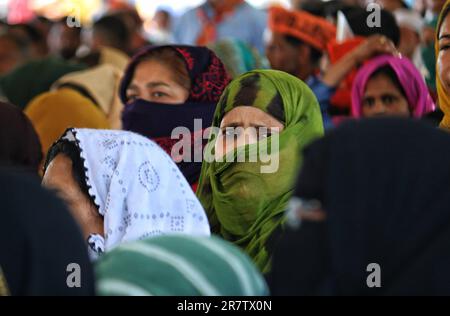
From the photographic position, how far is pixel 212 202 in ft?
11.3

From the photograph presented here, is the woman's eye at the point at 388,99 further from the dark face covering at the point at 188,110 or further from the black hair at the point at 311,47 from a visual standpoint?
the black hair at the point at 311,47

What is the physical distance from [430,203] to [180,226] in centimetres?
95

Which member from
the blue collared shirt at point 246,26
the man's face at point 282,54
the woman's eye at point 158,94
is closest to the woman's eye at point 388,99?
the woman's eye at point 158,94

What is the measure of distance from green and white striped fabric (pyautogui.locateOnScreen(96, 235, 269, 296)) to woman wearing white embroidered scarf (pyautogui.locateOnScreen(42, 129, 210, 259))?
0.66 meters

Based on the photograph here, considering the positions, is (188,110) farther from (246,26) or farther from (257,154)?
(246,26)

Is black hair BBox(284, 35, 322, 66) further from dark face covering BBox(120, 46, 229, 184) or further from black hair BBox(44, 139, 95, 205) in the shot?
black hair BBox(44, 139, 95, 205)

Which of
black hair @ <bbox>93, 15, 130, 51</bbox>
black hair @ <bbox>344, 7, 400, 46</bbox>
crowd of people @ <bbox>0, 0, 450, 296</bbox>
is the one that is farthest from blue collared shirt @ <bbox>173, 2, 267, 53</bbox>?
black hair @ <bbox>344, 7, 400, 46</bbox>

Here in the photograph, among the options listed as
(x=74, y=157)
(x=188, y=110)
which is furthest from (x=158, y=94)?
(x=74, y=157)

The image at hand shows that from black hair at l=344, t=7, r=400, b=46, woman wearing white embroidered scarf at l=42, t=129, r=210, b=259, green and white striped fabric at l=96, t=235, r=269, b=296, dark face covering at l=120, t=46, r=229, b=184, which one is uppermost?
black hair at l=344, t=7, r=400, b=46

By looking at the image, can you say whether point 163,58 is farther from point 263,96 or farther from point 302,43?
point 302,43

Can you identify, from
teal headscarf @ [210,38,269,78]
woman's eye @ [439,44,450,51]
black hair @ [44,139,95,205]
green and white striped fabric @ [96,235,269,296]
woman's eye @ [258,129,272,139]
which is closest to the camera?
green and white striped fabric @ [96,235,269,296]

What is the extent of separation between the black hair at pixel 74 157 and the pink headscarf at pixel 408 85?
5.52ft

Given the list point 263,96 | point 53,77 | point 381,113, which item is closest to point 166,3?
point 53,77

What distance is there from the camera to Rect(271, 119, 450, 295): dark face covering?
1822 millimetres
